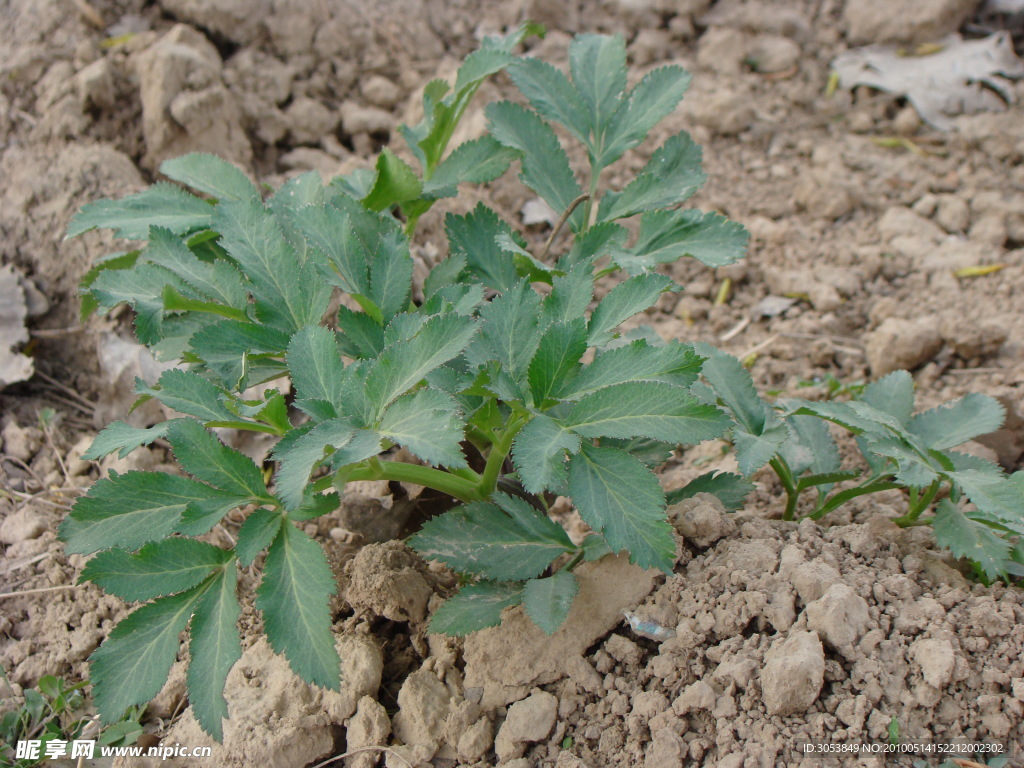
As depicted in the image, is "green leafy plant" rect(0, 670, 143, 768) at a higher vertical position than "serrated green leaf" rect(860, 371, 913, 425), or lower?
lower

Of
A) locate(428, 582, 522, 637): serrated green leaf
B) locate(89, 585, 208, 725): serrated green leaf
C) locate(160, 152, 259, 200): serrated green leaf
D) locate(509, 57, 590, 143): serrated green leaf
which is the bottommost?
locate(428, 582, 522, 637): serrated green leaf

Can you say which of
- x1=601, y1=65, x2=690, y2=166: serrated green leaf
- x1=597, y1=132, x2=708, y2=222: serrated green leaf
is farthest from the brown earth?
x1=601, y1=65, x2=690, y2=166: serrated green leaf

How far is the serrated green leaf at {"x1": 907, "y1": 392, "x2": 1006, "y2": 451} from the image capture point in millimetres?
1676

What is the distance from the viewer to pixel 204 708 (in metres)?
1.25

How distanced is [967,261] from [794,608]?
5.25 feet

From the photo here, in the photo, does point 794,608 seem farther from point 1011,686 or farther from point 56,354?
point 56,354

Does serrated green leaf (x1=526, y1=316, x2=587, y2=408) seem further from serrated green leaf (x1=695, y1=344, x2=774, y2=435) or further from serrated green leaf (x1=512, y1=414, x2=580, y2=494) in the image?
serrated green leaf (x1=695, y1=344, x2=774, y2=435)

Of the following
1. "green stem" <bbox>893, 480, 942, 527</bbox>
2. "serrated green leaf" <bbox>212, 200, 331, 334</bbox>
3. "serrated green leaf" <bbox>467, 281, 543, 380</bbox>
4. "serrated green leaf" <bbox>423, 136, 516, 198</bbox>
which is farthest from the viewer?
"serrated green leaf" <bbox>423, 136, 516, 198</bbox>

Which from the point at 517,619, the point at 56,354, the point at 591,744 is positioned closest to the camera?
the point at 591,744

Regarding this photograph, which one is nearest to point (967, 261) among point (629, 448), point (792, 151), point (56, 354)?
point (792, 151)

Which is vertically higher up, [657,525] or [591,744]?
[657,525]

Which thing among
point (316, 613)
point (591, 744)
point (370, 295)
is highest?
point (370, 295)

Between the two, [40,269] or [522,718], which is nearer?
[522,718]

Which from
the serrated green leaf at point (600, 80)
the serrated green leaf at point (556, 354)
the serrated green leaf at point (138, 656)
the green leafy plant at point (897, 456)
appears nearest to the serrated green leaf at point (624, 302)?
the serrated green leaf at point (556, 354)
